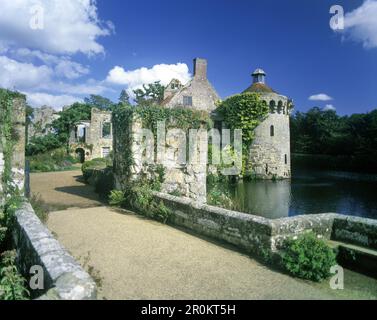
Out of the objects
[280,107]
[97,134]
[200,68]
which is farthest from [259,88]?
[97,134]

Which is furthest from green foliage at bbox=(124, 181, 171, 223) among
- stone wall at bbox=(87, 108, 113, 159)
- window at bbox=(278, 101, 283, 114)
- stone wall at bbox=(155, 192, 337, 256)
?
stone wall at bbox=(87, 108, 113, 159)

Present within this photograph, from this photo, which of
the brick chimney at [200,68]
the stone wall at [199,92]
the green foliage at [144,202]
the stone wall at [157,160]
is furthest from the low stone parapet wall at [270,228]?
the brick chimney at [200,68]

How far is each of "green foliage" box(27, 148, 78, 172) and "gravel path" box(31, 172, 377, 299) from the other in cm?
1875

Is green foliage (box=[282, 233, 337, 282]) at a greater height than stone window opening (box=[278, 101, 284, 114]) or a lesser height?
lesser

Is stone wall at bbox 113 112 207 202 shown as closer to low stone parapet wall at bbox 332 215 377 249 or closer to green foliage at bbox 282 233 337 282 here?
low stone parapet wall at bbox 332 215 377 249

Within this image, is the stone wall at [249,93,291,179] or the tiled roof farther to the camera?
the tiled roof

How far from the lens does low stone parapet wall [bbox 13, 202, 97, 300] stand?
288 cm

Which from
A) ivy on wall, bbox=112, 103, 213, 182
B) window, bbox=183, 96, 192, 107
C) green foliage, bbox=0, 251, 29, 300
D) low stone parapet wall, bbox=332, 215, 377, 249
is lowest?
green foliage, bbox=0, 251, 29, 300

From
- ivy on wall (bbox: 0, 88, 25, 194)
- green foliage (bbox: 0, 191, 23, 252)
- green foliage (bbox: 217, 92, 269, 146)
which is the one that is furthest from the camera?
green foliage (bbox: 217, 92, 269, 146)

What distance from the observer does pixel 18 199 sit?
636 cm

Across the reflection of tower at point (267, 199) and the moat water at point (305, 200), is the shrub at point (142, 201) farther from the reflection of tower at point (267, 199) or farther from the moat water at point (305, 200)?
the reflection of tower at point (267, 199)

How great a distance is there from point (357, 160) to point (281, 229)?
1636 inches
